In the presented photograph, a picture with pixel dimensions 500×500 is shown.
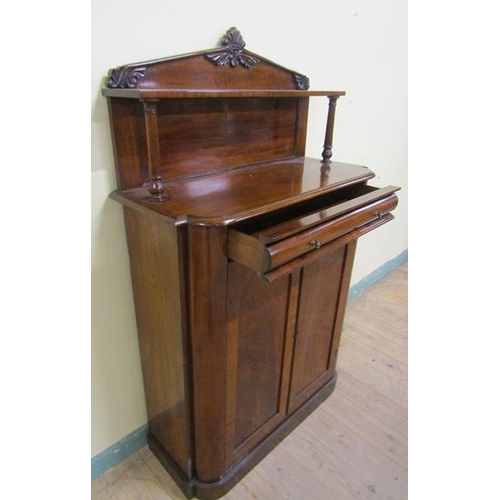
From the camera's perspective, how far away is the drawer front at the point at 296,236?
817mm

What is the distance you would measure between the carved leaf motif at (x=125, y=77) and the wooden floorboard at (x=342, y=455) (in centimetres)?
127

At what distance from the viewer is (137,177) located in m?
1.02

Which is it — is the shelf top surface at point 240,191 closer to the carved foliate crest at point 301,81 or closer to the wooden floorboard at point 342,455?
the carved foliate crest at point 301,81

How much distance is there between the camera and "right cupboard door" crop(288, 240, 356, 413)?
125cm

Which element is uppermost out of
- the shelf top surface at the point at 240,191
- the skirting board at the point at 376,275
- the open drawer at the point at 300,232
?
the shelf top surface at the point at 240,191

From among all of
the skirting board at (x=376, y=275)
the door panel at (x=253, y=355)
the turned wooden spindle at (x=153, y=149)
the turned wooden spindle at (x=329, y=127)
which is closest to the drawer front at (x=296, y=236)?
the door panel at (x=253, y=355)

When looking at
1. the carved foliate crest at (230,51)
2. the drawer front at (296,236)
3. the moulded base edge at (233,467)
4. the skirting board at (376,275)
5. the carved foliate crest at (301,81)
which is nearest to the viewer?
the drawer front at (296,236)

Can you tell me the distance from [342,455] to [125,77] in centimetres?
147

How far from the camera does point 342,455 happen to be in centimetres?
142

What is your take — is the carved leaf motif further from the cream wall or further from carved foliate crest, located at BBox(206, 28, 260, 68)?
carved foliate crest, located at BBox(206, 28, 260, 68)

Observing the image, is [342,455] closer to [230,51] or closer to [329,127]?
[329,127]

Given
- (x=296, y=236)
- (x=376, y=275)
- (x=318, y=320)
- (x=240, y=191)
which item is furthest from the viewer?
(x=376, y=275)

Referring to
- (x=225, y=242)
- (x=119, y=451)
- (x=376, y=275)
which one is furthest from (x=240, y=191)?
(x=376, y=275)
